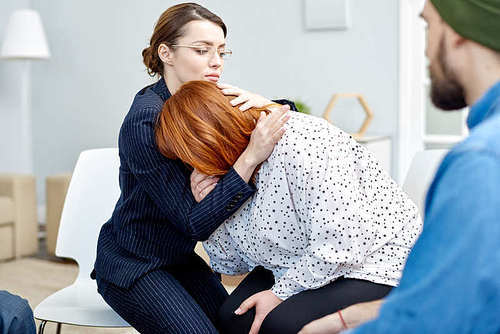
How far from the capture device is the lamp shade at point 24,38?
4664mm

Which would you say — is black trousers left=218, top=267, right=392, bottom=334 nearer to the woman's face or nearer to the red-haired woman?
the red-haired woman

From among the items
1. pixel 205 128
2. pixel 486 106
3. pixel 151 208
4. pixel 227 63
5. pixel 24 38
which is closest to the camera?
pixel 486 106

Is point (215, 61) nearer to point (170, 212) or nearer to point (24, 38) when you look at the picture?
point (170, 212)

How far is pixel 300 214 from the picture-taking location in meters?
1.52

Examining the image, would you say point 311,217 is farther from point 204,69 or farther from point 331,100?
point 331,100

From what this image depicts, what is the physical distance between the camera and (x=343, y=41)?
3928mm

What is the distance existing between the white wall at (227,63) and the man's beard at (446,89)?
2949 millimetres

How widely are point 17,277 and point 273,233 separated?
2.71 meters

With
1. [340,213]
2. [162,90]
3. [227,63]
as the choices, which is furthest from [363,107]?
[340,213]

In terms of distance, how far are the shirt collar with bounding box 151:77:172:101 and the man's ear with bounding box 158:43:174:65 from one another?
7 centimetres

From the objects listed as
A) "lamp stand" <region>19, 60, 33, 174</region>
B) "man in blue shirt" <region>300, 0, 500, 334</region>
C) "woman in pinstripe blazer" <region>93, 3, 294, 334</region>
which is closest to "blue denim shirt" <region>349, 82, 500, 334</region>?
"man in blue shirt" <region>300, 0, 500, 334</region>

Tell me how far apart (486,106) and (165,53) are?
4.54ft

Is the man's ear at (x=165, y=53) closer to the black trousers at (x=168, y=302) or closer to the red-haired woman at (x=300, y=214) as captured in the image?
the red-haired woman at (x=300, y=214)

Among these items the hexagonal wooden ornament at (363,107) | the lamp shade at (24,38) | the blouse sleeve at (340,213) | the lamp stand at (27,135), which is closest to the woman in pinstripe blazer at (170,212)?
the blouse sleeve at (340,213)
